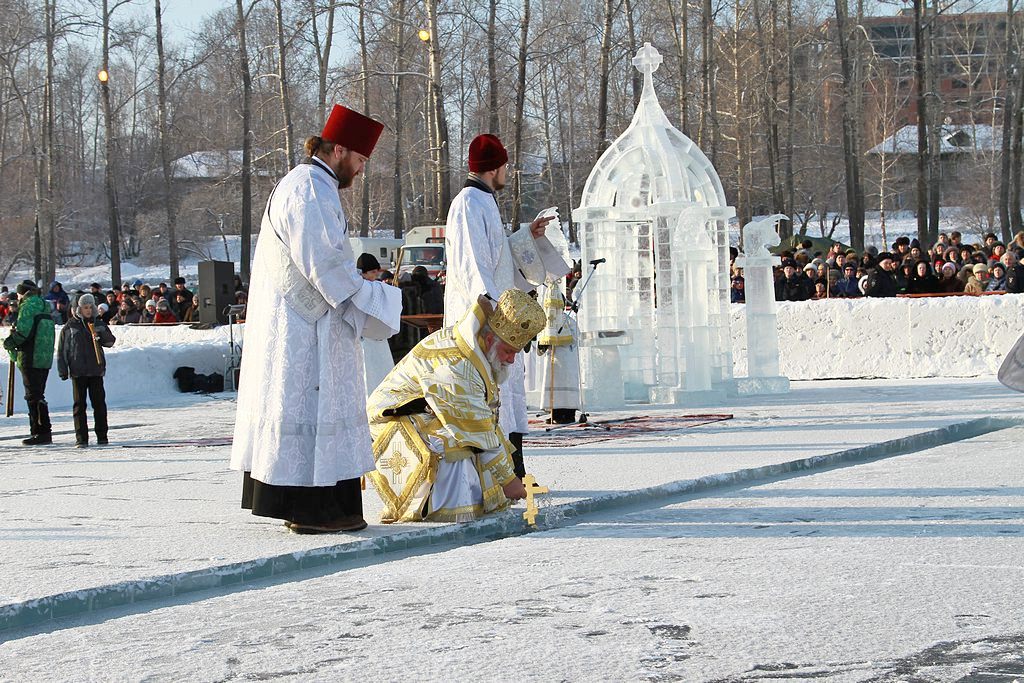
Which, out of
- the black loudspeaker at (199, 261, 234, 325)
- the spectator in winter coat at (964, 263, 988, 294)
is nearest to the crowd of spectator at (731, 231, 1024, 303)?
the spectator in winter coat at (964, 263, 988, 294)

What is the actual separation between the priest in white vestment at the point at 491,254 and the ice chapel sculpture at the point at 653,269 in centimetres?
730

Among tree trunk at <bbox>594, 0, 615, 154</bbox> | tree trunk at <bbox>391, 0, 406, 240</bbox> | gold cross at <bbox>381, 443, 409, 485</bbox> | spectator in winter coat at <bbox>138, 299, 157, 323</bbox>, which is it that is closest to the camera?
gold cross at <bbox>381, 443, 409, 485</bbox>

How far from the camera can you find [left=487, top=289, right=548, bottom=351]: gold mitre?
7.18 meters

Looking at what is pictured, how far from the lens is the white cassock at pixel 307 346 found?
6.73 metres

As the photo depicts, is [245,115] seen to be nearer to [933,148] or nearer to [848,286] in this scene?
[848,286]

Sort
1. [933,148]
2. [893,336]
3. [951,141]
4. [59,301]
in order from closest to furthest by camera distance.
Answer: [893,336] < [59,301] < [933,148] < [951,141]

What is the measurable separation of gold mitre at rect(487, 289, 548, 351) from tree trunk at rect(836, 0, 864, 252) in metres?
29.7

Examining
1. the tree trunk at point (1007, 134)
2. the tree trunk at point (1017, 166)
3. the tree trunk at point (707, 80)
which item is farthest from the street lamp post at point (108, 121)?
the tree trunk at point (1017, 166)

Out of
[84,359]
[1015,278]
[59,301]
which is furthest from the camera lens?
[59,301]

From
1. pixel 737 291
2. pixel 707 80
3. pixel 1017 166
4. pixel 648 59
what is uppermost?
pixel 707 80

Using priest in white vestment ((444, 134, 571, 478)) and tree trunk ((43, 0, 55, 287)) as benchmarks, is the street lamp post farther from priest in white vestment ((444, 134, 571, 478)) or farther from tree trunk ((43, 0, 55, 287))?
priest in white vestment ((444, 134, 571, 478))

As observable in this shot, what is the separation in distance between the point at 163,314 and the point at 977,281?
→ 1532cm

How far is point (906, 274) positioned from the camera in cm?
2053

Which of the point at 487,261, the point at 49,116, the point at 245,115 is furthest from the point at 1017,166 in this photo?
the point at 487,261
